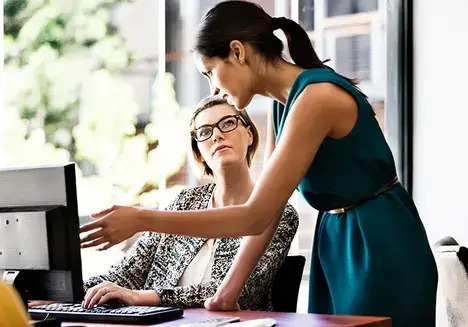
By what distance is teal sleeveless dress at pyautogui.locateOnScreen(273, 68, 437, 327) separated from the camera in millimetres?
1861

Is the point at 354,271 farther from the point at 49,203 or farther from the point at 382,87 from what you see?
the point at 382,87

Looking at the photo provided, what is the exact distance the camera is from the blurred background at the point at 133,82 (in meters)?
3.70

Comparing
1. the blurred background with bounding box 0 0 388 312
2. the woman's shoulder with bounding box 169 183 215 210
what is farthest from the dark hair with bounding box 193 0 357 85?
the blurred background with bounding box 0 0 388 312

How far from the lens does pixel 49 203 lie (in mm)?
1645

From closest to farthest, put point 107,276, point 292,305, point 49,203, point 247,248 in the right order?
point 49,203
point 247,248
point 292,305
point 107,276

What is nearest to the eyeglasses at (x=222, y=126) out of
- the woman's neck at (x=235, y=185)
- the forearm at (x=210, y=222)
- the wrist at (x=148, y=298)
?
the woman's neck at (x=235, y=185)

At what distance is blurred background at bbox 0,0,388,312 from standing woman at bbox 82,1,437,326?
69.4 inches

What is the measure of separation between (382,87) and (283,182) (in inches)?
84.7

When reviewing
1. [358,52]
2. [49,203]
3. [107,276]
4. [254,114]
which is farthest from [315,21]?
[49,203]

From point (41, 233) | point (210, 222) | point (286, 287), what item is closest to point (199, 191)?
point (286, 287)

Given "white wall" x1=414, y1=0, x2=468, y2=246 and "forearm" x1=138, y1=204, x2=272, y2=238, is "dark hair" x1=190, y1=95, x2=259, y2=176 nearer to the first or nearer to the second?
"forearm" x1=138, y1=204, x2=272, y2=238

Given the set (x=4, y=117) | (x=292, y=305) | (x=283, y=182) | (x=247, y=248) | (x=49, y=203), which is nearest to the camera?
(x=49, y=203)

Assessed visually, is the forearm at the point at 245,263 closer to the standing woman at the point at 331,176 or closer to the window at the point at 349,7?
the standing woman at the point at 331,176

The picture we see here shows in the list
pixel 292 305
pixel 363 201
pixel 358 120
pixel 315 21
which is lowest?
pixel 292 305
